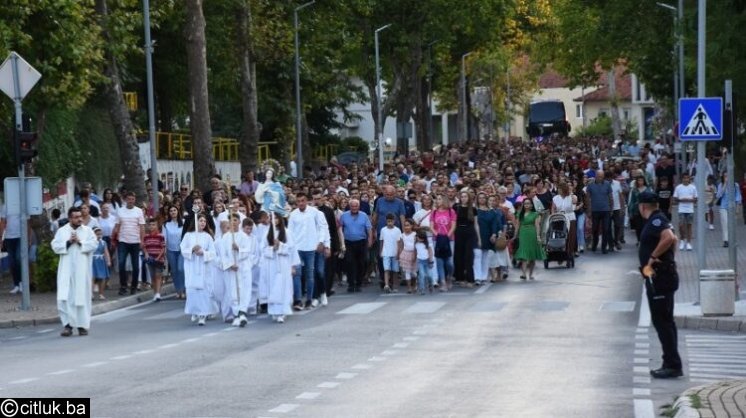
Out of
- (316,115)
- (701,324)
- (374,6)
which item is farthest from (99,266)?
(316,115)

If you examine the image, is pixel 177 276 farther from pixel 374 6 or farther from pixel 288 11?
pixel 374 6

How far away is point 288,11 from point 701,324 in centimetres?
3727

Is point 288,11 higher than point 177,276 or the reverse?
higher

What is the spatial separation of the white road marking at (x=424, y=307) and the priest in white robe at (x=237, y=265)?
7.87 ft

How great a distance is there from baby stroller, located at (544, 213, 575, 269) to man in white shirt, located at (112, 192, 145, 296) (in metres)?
7.97

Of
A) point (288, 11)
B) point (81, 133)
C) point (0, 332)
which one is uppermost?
point (288, 11)

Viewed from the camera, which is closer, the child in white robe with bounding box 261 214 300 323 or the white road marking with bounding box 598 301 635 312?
the child in white robe with bounding box 261 214 300 323

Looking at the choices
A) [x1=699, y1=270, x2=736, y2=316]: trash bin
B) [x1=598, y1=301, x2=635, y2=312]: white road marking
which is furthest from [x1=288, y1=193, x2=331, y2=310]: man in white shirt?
[x1=699, y1=270, x2=736, y2=316]: trash bin

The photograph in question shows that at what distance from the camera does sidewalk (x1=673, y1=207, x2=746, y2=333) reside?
22609 mm

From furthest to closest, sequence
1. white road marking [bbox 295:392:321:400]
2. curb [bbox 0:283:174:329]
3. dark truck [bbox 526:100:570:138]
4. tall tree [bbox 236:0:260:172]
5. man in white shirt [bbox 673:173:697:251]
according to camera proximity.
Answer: dark truck [bbox 526:100:570:138], tall tree [bbox 236:0:260:172], man in white shirt [bbox 673:173:697:251], curb [bbox 0:283:174:329], white road marking [bbox 295:392:321:400]

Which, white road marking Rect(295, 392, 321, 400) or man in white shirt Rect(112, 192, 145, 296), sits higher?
man in white shirt Rect(112, 192, 145, 296)

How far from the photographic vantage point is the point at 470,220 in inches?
1226

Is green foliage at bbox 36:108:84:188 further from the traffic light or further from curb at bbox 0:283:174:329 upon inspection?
the traffic light

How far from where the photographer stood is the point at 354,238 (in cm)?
3064
